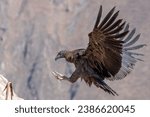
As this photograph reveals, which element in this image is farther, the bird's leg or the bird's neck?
the bird's neck

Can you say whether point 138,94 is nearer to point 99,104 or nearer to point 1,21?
point 1,21

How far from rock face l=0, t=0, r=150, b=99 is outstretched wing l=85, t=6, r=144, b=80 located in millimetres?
108088

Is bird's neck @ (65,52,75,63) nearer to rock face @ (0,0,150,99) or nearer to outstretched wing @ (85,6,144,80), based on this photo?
outstretched wing @ (85,6,144,80)

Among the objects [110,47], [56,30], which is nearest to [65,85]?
[56,30]

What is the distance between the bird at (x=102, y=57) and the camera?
7.13 meters

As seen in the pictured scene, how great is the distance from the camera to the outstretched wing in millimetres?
7020

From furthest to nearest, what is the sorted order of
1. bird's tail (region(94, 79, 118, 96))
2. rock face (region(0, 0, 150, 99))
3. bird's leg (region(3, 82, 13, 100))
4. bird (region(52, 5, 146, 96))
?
1. rock face (region(0, 0, 150, 99))
2. bird's tail (region(94, 79, 118, 96))
3. bird (region(52, 5, 146, 96))
4. bird's leg (region(3, 82, 13, 100))

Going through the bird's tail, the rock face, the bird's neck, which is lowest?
the rock face

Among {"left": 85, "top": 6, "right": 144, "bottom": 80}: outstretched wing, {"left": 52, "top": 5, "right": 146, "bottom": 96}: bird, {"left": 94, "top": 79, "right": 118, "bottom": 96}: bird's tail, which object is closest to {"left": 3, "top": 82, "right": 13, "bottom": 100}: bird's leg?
{"left": 52, "top": 5, "right": 146, "bottom": 96}: bird

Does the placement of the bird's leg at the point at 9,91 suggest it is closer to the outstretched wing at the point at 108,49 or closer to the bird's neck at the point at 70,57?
the outstretched wing at the point at 108,49

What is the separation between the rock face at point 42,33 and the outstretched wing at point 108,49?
355ft

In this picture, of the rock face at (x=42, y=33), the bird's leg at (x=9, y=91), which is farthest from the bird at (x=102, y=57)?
the rock face at (x=42, y=33)

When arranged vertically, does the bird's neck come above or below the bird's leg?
above

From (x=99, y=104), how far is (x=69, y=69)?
110 meters
